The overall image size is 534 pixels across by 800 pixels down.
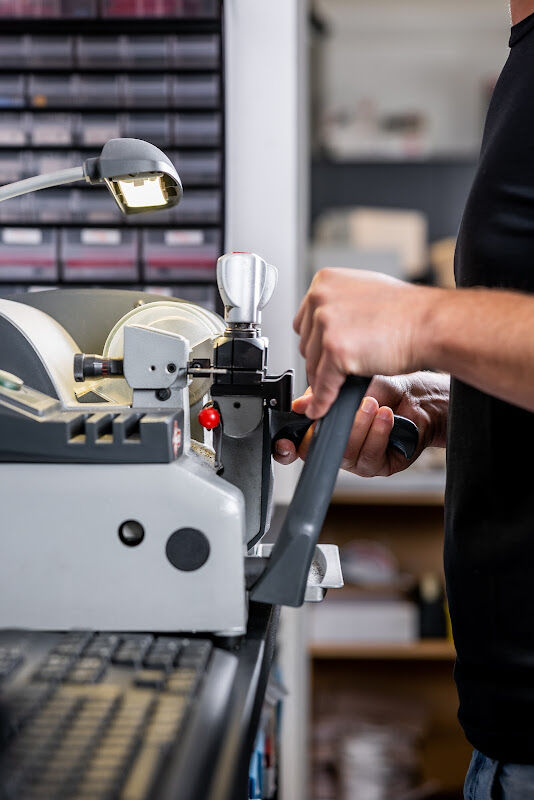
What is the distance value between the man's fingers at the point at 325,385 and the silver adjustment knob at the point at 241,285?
143mm

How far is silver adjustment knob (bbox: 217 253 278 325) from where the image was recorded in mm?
841

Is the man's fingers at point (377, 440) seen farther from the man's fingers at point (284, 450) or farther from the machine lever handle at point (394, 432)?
the man's fingers at point (284, 450)

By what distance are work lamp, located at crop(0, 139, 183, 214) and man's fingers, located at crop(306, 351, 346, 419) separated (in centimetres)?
30

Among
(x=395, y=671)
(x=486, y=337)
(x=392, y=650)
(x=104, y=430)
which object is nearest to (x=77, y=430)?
(x=104, y=430)

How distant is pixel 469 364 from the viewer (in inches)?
28.2

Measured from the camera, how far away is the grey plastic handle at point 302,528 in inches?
28.2

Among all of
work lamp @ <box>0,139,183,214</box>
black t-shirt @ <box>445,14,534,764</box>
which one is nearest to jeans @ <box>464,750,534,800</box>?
black t-shirt @ <box>445,14,534,764</box>

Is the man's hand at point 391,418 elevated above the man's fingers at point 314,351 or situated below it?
below

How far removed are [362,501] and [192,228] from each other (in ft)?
3.70

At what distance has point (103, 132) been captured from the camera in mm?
1708

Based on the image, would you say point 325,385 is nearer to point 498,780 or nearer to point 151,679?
point 151,679

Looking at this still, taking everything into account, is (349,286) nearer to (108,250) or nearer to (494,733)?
(494,733)

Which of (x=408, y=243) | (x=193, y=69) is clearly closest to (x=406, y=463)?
(x=193, y=69)

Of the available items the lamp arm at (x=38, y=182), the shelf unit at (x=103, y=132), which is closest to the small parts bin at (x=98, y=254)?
the shelf unit at (x=103, y=132)
